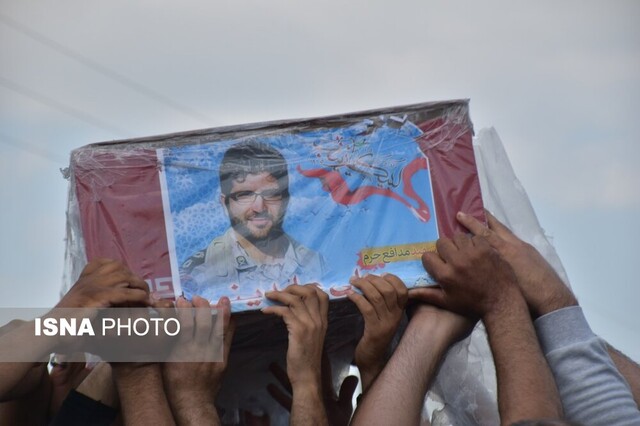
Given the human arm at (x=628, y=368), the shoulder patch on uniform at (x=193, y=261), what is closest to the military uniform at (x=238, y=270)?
the shoulder patch on uniform at (x=193, y=261)

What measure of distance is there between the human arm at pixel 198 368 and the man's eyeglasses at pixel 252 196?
0.28 metres

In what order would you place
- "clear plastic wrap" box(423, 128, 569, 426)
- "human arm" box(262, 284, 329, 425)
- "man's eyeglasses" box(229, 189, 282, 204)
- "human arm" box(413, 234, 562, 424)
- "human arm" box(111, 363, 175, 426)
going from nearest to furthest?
"human arm" box(413, 234, 562, 424)
"human arm" box(111, 363, 175, 426)
"human arm" box(262, 284, 329, 425)
"man's eyeglasses" box(229, 189, 282, 204)
"clear plastic wrap" box(423, 128, 569, 426)

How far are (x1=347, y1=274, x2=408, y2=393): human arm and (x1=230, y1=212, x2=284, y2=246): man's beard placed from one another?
25 cm

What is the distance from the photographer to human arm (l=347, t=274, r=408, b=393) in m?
2.58

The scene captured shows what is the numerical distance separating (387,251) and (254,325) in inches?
18.2

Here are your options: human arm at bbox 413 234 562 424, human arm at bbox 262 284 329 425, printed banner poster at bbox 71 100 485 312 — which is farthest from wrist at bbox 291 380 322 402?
human arm at bbox 413 234 562 424

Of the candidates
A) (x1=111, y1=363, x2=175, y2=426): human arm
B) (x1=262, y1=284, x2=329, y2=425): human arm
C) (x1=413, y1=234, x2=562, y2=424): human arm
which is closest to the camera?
(x1=413, y1=234, x2=562, y2=424): human arm

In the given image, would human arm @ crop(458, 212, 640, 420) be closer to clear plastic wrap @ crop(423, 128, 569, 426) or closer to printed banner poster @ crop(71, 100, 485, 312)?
printed banner poster @ crop(71, 100, 485, 312)

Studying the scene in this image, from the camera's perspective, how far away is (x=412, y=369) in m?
2.55

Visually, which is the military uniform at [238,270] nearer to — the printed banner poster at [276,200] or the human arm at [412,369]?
the printed banner poster at [276,200]

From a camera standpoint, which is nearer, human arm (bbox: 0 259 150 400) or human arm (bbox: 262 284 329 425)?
human arm (bbox: 0 259 150 400)

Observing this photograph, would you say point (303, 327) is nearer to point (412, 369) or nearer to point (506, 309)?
point (412, 369)

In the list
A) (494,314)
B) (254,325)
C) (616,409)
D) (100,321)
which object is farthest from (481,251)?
(100,321)

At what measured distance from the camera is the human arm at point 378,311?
258cm
